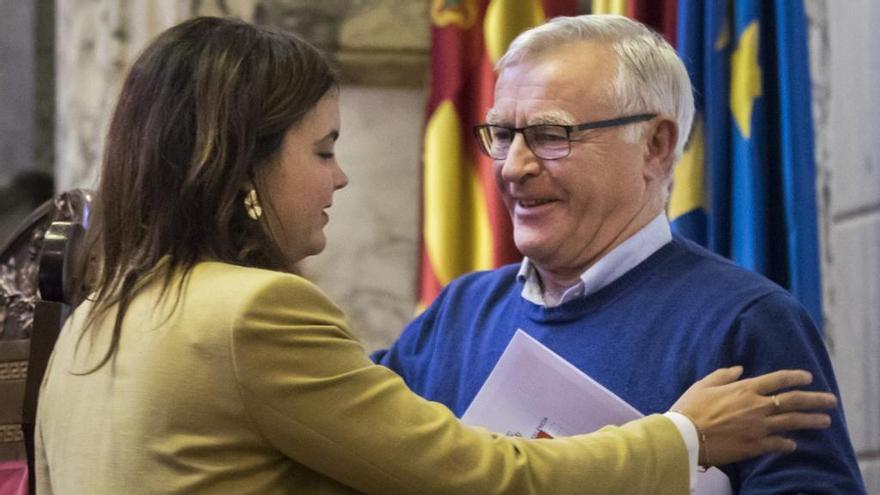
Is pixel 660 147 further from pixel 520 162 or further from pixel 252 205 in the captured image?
pixel 252 205

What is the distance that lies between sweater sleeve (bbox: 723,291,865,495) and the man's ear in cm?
42

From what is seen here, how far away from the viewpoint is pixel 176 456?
1.85m

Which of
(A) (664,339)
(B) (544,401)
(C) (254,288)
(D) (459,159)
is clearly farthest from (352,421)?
(D) (459,159)

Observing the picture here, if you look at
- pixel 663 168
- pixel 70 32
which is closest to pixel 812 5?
pixel 663 168

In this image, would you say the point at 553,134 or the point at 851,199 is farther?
the point at 851,199

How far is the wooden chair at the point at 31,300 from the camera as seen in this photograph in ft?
7.10

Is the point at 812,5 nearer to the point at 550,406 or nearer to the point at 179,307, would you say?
the point at 550,406

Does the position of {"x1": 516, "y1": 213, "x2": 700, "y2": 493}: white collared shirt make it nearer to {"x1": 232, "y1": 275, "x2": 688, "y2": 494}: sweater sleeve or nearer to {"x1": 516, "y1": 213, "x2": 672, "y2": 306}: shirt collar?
{"x1": 516, "y1": 213, "x2": 672, "y2": 306}: shirt collar

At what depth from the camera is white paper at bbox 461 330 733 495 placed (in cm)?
220

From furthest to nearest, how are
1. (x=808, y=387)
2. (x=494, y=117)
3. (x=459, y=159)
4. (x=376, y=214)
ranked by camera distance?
(x=376, y=214)
(x=459, y=159)
(x=494, y=117)
(x=808, y=387)

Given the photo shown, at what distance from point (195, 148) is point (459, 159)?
200 cm

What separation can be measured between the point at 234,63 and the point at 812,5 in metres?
1.86

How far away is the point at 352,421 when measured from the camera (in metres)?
1.85

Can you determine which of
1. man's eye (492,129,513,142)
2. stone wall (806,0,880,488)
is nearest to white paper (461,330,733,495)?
man's eye (492,129,513,142)
